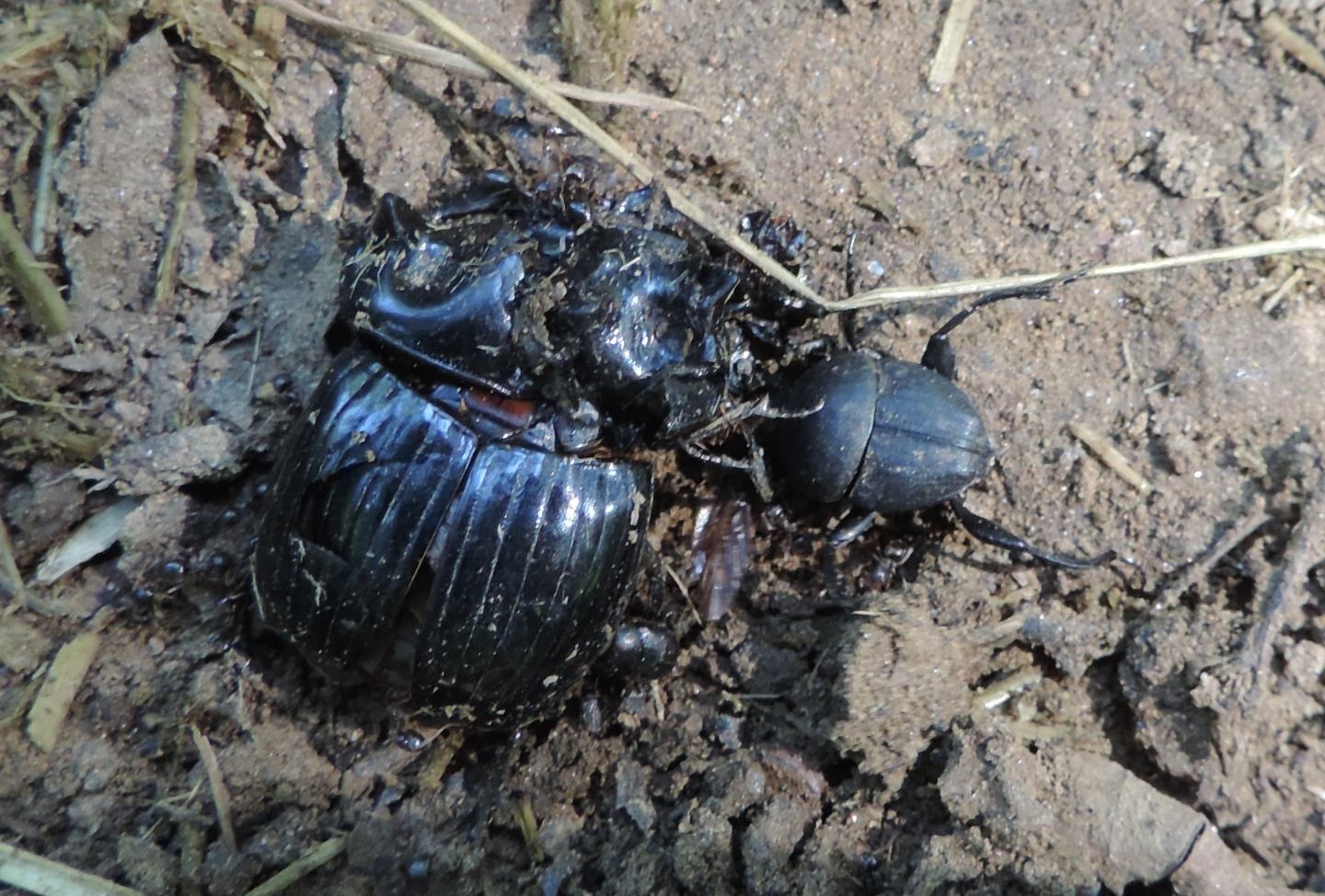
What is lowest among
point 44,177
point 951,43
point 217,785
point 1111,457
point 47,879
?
point 47,879

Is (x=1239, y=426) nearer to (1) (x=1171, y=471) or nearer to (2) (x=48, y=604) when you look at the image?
(1) (x=1171, y=471)

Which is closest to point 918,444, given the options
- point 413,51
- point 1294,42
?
point 1294,42

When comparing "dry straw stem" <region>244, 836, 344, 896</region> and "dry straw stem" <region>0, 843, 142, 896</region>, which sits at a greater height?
"dry straw stem" <region>244, 836, 344, 896</region>

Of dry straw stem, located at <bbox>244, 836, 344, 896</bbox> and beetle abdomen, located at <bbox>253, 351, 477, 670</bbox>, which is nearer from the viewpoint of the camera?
beetle abdomen, located at <bbox>253, 351, 477, 670</bbox>

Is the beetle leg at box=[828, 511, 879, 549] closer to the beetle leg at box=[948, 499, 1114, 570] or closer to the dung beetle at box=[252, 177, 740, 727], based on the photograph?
the beetle leg at box=[948, 499, 1114, 570]

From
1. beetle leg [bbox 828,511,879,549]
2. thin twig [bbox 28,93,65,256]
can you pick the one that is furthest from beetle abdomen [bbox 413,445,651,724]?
thin twig [bbox 28,93,65,256]

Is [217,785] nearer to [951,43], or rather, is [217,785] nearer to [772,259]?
[772,259]

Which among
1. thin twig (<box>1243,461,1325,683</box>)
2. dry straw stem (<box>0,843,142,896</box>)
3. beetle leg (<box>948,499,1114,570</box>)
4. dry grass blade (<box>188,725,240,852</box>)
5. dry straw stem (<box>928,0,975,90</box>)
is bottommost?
dry straw stem (<box>0,843,142,896</box>)

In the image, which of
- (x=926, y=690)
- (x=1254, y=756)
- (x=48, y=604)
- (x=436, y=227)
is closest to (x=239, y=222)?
(x=436, y=227)

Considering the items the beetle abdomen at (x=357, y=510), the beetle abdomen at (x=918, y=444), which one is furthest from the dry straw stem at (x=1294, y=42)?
the beetle abdomen at (x=357, y=510)
